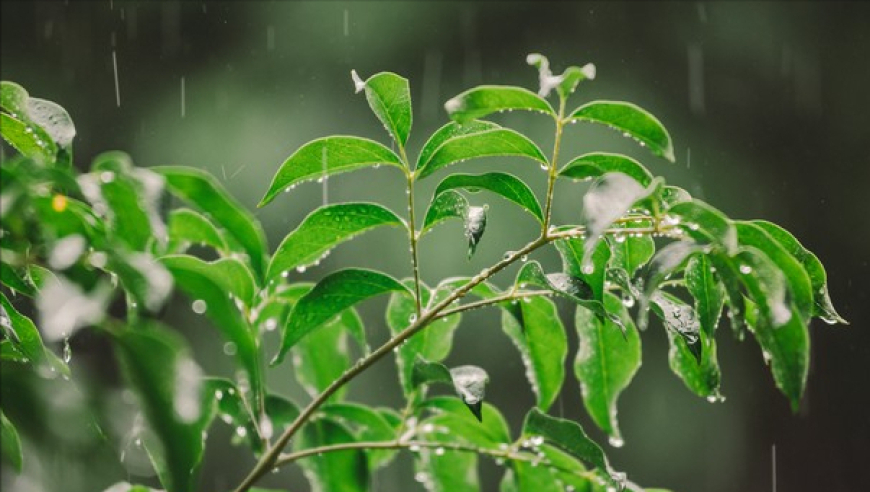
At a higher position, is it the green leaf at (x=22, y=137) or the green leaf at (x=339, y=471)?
the green leaf at (x=22, y=137)

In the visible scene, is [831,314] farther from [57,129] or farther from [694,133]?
[694,133]

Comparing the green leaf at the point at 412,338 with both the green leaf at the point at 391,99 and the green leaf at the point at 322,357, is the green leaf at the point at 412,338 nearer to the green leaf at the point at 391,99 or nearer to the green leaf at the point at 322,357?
the green leaf at the point at 322,357

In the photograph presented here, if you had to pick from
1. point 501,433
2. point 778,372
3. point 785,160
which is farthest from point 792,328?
point 785,160

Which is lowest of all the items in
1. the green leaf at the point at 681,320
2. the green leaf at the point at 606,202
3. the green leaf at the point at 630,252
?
the green leaf at the point at 681,320

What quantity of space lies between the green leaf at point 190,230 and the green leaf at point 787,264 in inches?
18.4

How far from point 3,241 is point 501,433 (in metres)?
0.55

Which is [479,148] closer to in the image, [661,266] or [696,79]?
[661,266]

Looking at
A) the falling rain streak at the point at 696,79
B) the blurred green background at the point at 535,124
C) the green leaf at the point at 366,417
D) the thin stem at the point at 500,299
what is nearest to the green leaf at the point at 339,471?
the green leaf at the point at 366,417

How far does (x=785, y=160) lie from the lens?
12.6 ft

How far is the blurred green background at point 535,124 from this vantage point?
3172 millimetres

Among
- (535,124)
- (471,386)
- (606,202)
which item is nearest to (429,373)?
(471,386)

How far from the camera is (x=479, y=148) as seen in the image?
716mm

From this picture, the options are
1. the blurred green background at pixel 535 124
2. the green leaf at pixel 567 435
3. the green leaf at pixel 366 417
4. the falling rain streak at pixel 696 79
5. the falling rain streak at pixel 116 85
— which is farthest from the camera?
the falling rain streak at pixel 696 79

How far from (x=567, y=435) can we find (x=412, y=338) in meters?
0.23
